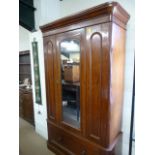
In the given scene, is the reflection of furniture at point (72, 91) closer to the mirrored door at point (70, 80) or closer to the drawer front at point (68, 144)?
the mirrored door at point (70, 80)

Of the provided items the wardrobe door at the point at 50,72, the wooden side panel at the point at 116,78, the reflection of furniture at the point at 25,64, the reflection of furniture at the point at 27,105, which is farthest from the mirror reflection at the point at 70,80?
the reflection of furniture at the point at 25,64

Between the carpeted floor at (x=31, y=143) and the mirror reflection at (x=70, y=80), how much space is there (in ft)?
2.72

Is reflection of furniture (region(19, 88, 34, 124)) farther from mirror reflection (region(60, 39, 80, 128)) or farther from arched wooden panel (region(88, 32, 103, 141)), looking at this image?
arched wooden panel (region(88, 32, 103, 141))

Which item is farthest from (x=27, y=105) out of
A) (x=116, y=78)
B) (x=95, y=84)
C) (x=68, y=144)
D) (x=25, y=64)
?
(x=116, y=78)

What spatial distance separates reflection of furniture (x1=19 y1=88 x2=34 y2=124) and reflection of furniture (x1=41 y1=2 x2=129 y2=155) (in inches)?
61.7

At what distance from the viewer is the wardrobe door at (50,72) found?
2006 mm

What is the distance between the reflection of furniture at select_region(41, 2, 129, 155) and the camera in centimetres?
140

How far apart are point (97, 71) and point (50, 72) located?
34.1 inches

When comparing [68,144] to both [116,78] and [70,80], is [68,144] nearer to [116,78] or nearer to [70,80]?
[70,80]

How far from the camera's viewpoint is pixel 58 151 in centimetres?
219

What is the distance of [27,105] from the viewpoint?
3.36 metres

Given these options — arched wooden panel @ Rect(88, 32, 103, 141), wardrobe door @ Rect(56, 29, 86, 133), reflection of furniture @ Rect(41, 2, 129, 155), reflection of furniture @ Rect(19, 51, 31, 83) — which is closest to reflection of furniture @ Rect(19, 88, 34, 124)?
reflection of furniture @ Rect(19, 51, 31, 83)
